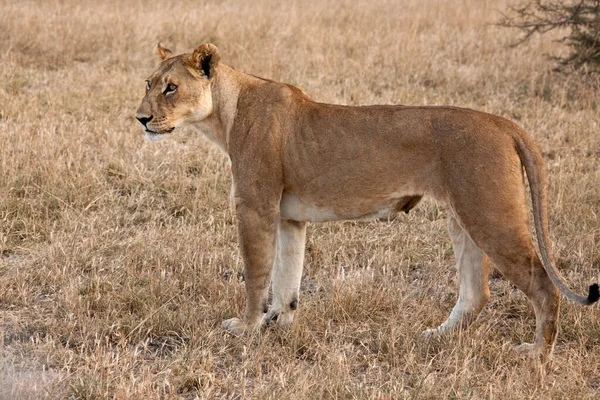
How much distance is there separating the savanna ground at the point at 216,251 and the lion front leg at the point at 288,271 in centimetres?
9

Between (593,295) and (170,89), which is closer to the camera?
(593,295)

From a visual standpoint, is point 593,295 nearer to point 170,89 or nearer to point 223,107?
point 223,107

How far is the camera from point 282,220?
4.79 m

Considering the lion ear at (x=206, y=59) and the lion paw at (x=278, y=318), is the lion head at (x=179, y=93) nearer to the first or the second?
the lion ear at (x=206, y=59)

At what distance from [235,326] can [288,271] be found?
0.42 meters

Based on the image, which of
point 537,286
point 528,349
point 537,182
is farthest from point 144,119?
point 528,349

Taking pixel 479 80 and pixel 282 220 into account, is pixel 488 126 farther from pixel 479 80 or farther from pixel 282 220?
pixel 479 80

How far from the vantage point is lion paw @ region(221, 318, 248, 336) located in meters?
4.62

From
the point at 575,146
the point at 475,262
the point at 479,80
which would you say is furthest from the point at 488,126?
the point at 479,80

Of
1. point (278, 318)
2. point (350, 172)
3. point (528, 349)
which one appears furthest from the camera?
point (278, 318)

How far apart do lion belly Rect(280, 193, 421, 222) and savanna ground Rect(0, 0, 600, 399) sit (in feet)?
1.78

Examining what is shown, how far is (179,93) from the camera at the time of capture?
465 centimetres

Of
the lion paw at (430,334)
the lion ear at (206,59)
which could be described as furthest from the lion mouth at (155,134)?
the lion paw at (430,334)

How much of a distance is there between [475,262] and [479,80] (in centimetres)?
566
